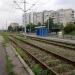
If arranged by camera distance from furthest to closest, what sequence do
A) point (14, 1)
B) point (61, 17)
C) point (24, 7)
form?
point (61, 17), point (24, 7), point (14, 1)

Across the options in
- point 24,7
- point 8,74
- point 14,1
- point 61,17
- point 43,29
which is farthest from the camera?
point 61,17

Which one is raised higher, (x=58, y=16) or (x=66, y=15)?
(x=66, y=15)

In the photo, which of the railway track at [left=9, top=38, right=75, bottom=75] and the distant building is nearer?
the railway track at [left=9, top=38, right=75, bottom=75]

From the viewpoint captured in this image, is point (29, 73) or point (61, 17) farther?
point (61, 17)

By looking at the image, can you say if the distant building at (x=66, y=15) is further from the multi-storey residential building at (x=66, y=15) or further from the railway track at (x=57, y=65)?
the railway track at (x=57, y=65)

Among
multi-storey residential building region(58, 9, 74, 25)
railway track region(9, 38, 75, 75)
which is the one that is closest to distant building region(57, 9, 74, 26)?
multi-storey residential building region(58, 9, 74, 25)

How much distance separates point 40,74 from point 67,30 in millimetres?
62245

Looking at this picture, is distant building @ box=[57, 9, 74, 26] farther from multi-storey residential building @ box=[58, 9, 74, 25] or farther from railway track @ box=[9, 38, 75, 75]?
railway track @ box=[9, 38, 75, 75]

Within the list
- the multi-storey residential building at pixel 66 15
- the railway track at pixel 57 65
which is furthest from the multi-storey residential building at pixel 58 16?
the railway track at pixel 57 65

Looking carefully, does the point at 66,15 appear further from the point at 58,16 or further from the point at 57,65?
the point at 57,65

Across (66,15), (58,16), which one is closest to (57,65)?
(58,16)

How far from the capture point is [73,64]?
12867 millimetres

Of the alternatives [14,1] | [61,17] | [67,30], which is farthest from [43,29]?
[61,17]

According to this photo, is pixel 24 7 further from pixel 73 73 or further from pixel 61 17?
pixel 61 17
